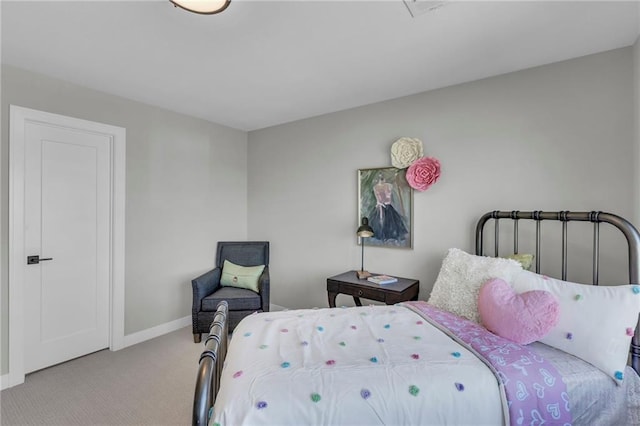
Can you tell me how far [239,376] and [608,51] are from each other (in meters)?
3.08

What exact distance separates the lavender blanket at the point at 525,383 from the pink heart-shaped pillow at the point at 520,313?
71 mm

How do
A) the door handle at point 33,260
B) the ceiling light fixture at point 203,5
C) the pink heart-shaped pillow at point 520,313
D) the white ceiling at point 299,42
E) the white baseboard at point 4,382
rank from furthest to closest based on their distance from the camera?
1. the door handle at point 33,260
2. the white baseboard at point 4,382
3. the white ceiling at point 299,42
4. the pink heart-shaped pillow at point 520,313
5. the ceiling light fixture at point 203,5

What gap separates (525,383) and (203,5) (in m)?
2.31

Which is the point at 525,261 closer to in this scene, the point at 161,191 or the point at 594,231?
the point at 594,231

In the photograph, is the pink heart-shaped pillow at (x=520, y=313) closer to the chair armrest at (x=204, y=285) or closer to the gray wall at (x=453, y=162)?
the gray wall at (x=453, y=162)

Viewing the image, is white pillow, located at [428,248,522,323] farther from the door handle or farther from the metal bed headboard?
the door handle

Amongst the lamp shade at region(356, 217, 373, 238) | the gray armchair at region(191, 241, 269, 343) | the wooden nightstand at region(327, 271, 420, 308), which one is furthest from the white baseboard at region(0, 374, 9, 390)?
the lamp shade at region(356, 217, 373, 238)

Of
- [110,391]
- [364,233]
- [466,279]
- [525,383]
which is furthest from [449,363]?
[110,391]

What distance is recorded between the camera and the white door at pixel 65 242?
256 centimetres

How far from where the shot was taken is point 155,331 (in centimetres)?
336

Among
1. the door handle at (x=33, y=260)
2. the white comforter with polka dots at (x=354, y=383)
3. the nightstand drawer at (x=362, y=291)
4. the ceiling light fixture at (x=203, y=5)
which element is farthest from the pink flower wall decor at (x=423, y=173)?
the door handle at (x=33, y=260)

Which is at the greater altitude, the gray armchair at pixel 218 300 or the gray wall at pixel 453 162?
the gray wall at pixel 453 162

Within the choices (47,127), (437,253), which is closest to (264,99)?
(47,127)

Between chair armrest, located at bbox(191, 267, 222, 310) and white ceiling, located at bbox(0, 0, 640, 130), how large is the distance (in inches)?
76.6
